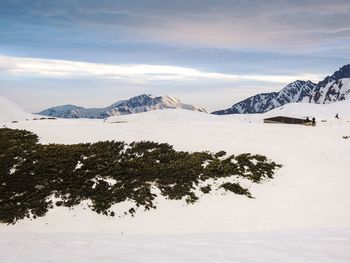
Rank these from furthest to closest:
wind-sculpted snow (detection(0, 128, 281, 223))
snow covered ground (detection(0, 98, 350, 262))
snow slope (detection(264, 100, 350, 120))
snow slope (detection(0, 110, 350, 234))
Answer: snow slope (detection(264, 100, 350, 120)), wind-sculpted snow (detection(0, 128, 281, 223)), snow slope (detection(0, 110, 350, 234)), snow covered ground (detection(0, 98, 350, 262))

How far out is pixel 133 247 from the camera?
45.6 feet

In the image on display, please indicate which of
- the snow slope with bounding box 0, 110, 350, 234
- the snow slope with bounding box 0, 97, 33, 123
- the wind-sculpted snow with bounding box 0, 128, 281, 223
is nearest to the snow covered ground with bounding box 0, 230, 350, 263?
the snow slope with bounding box 0, 110, 350, 234

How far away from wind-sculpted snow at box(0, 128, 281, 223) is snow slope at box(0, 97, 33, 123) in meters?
70.3

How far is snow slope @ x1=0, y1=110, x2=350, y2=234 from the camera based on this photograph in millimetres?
22547

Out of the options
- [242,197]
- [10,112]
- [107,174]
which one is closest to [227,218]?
[242,197]

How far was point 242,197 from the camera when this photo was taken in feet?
87.8

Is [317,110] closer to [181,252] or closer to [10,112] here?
[10,112]

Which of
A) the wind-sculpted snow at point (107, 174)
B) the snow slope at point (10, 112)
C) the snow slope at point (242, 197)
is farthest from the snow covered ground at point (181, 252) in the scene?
the snow slope at point (10, 112)

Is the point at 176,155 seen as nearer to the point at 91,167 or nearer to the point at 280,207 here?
the point at 91,167

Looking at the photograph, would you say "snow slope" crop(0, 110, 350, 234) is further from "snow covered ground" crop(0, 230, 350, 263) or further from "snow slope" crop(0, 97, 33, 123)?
"snow slope" crop(0, 97, 33, 123)

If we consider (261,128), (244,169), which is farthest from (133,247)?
(261,128)

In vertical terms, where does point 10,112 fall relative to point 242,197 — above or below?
above

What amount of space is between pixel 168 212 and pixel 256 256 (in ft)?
41.8

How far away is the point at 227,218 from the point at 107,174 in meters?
9.08
